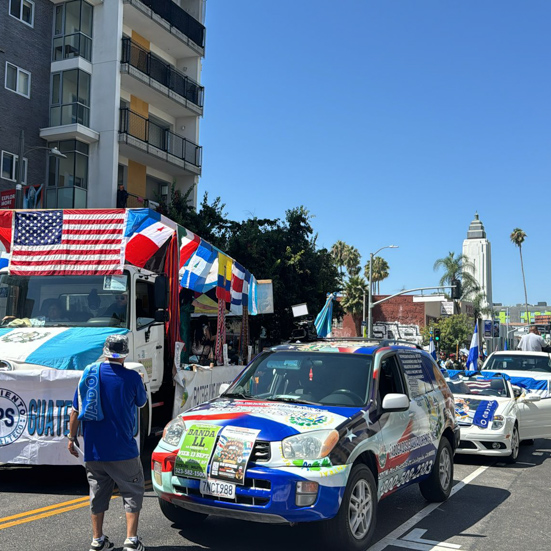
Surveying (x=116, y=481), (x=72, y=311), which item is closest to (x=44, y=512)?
(x=116, y=481)

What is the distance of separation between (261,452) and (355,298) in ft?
192

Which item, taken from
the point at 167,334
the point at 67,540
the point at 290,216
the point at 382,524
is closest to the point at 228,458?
the point at 67,540

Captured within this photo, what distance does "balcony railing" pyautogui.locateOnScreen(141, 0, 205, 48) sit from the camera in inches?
1135

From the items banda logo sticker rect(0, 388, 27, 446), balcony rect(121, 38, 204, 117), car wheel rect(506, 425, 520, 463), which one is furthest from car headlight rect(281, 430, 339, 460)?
balcony rect(121, 38, 204, 117)

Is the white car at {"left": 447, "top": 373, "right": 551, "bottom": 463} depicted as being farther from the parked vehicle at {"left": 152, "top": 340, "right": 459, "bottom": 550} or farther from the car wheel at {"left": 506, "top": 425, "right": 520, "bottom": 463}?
the parked vehicle at {"left": 152, "top": 340, "right": 459, "bottom": 550}

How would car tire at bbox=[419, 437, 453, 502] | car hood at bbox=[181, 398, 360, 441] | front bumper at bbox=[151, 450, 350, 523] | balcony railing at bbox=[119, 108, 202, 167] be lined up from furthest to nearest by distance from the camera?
1. balcony railing at bbox=[119, 108, 202, 167]
2. car tire at bbox=[419, 437, 453, 502]
3. car hood at bbox=[181, 398, 360, 441]
4. front bumper at bbox=[151, 450, 350, 523]

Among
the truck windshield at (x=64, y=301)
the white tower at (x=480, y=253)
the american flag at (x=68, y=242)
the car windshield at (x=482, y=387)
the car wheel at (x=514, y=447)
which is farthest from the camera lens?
the white tower at (x=480, y=253)

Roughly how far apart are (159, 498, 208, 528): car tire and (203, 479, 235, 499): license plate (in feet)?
2.36

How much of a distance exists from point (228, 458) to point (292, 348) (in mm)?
2005

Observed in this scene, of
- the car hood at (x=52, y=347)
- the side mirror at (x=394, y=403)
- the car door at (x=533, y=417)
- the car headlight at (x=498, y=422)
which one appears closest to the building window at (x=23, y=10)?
the car hood at (x=52, y=347)

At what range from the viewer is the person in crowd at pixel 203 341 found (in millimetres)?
12664

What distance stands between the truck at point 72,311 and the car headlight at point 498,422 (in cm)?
499

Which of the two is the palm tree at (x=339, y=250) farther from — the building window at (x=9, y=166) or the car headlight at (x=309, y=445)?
the car headlight at (x=309, y=445)

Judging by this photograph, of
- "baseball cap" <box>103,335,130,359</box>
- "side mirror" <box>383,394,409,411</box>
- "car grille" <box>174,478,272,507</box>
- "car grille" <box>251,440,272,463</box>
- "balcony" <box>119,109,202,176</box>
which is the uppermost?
"balcony" <box>119,109,202,176</box>
